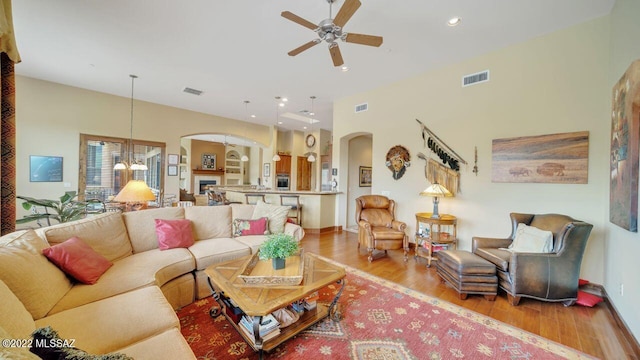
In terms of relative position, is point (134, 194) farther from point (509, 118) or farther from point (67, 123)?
point (509, 118)

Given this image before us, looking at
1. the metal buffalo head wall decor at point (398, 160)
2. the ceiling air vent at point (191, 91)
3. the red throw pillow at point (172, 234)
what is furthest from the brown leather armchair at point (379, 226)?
the ceiling air vent at point (191, 91)

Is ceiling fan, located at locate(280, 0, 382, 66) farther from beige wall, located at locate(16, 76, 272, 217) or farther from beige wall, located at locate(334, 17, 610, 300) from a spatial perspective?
beige wall, located at locate(16, 76, 272, 217)

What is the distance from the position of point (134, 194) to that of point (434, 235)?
439 centimetres

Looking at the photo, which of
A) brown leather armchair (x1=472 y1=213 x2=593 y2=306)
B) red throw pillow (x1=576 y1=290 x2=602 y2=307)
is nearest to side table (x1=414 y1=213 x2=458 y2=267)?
brown leather armchair (x1=472 y1=213 x2=593 y2=306)

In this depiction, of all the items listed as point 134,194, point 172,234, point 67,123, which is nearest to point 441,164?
point 172,234

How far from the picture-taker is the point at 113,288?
6.12 ft

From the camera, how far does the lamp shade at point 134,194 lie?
2891 millimetres

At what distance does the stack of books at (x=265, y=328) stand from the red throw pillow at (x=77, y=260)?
51.1 inches

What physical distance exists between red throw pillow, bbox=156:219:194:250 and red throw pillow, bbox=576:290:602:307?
14.9ft

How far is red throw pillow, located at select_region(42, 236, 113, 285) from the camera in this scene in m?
1.82

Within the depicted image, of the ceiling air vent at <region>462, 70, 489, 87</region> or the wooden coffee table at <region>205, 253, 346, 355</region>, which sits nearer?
the wooden coffee table at <region>205, 253, 346, 355</region>

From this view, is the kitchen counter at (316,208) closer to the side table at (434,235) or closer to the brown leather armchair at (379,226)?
the brown leather armchair at (379,226)

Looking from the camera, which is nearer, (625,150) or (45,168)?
(625,150)

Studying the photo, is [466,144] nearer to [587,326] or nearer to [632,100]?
[632,100]
